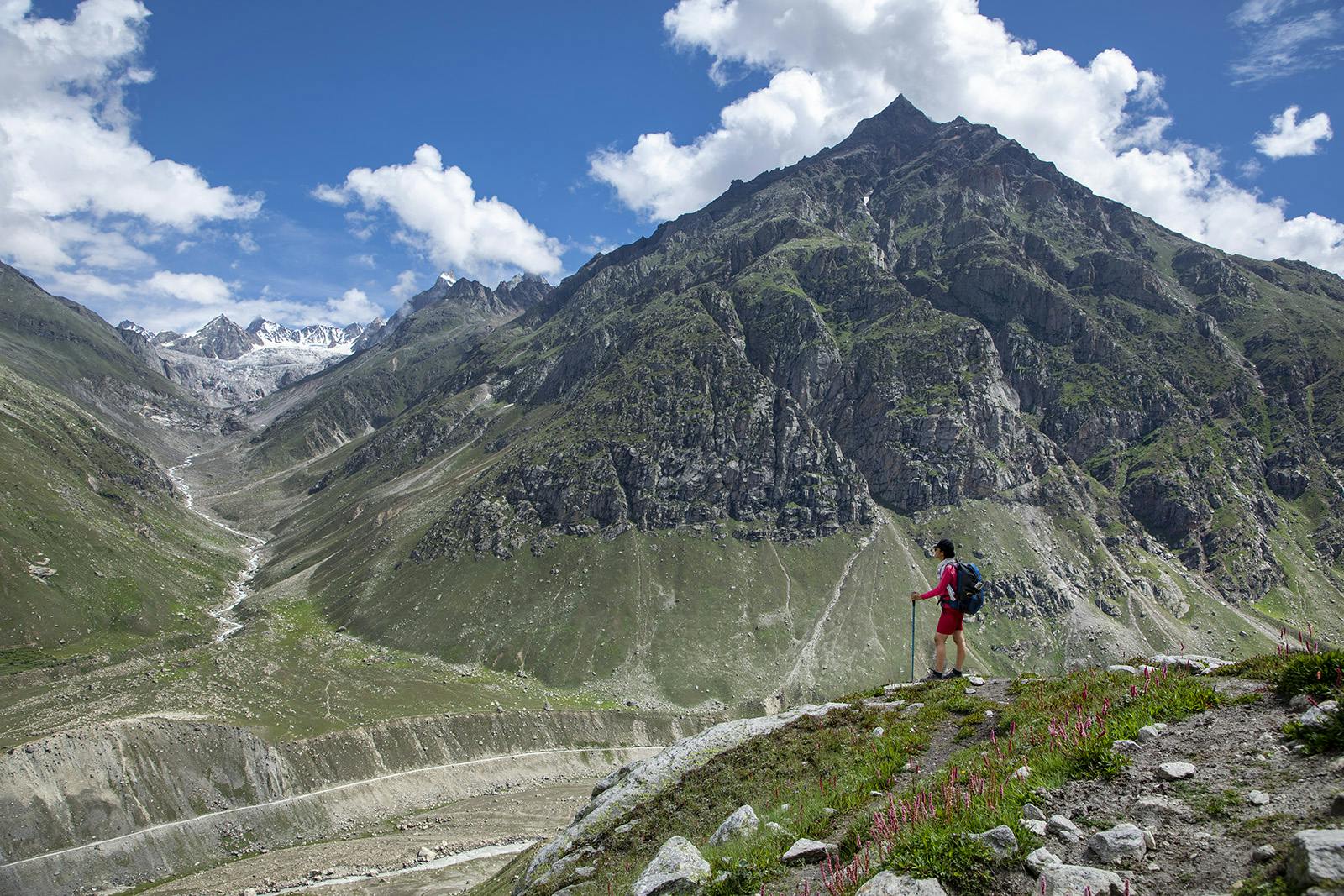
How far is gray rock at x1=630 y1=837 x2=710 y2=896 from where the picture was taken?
40.6 ft

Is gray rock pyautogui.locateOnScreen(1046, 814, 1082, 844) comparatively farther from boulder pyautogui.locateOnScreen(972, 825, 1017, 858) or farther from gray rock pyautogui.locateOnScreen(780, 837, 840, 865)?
gray rock pyautogui.locateOnScreen(780, 837, 840, 865)

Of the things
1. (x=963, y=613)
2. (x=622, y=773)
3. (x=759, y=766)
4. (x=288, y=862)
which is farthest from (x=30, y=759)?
(x=963, y=613)

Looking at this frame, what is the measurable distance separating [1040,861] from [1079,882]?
75 centimetres

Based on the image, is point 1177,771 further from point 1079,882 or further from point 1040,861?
point 1079,882

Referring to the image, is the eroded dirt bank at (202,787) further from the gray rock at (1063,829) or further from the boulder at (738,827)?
the gray rock at (1063,829)

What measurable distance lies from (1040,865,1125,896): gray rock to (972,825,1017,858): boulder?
539 mm

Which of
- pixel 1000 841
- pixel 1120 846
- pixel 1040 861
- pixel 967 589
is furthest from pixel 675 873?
pixel 967 589

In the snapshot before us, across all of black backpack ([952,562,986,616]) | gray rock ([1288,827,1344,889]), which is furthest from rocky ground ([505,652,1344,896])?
black backpack ([952,562,986,616])

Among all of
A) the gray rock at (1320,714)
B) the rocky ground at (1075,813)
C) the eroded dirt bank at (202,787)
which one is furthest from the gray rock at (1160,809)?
the eroded dirt bank at (202,787)

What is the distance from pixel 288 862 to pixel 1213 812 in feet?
327

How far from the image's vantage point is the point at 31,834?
75.8m

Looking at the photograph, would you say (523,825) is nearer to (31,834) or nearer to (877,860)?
(31,834)

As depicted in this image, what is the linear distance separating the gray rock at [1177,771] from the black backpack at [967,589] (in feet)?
27.7

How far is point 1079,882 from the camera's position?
25.1 feet
